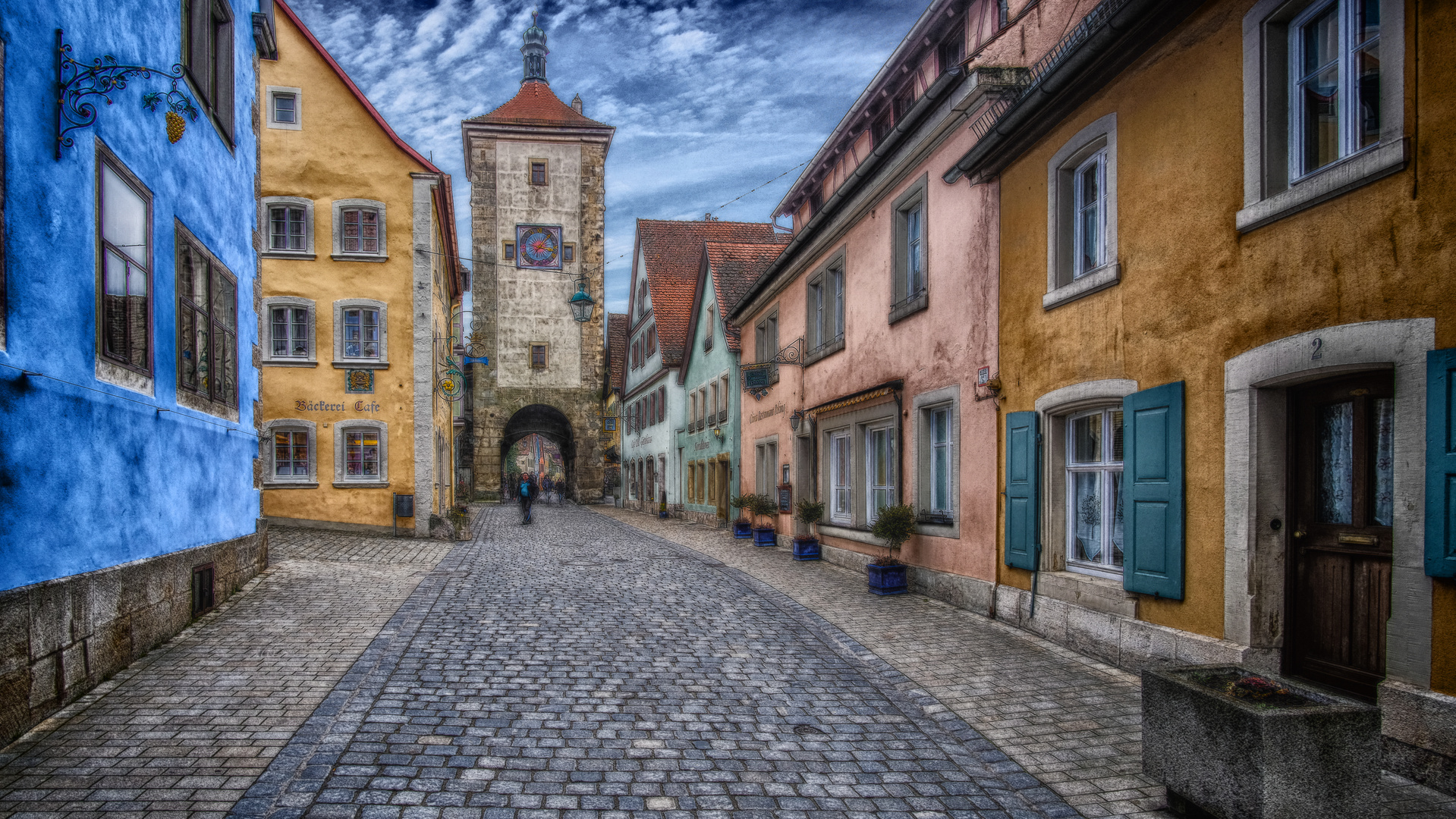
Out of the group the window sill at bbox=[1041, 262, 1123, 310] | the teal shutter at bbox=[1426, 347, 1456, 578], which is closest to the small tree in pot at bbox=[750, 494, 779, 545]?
the window sill at bbox=[1041, 262, 1123, 310]

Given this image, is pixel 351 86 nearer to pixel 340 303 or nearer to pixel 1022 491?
pixel 340 303

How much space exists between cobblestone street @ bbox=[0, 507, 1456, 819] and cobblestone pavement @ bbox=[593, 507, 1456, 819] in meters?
0.03

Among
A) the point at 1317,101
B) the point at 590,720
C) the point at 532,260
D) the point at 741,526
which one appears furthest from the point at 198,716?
the point at 532,260

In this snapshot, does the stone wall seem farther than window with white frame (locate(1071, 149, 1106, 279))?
No

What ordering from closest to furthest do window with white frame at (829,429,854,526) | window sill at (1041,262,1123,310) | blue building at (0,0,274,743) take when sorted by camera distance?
blue building at (0,0,274,743) < window sill at (1041,262,1123,310) < window with white frame at (829,429,854,526)

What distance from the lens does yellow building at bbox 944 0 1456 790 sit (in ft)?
14.5

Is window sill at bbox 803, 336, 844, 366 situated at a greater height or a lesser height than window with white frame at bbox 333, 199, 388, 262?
lesser

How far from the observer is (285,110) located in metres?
18.5

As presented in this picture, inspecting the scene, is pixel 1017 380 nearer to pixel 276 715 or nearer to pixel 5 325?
pixel 276 715

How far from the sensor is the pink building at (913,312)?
969cm

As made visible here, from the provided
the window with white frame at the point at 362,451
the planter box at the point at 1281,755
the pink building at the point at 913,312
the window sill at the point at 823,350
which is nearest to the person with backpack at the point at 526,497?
the window with white frame at the point at 362,451

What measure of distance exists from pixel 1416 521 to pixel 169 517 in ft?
28.2

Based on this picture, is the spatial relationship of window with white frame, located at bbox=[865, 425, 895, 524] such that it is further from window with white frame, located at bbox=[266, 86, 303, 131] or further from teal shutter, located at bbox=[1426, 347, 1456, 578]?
window with white frame, located at bbox=[266, 86, 303, 131]

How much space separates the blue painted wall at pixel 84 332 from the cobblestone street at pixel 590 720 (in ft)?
3.44
